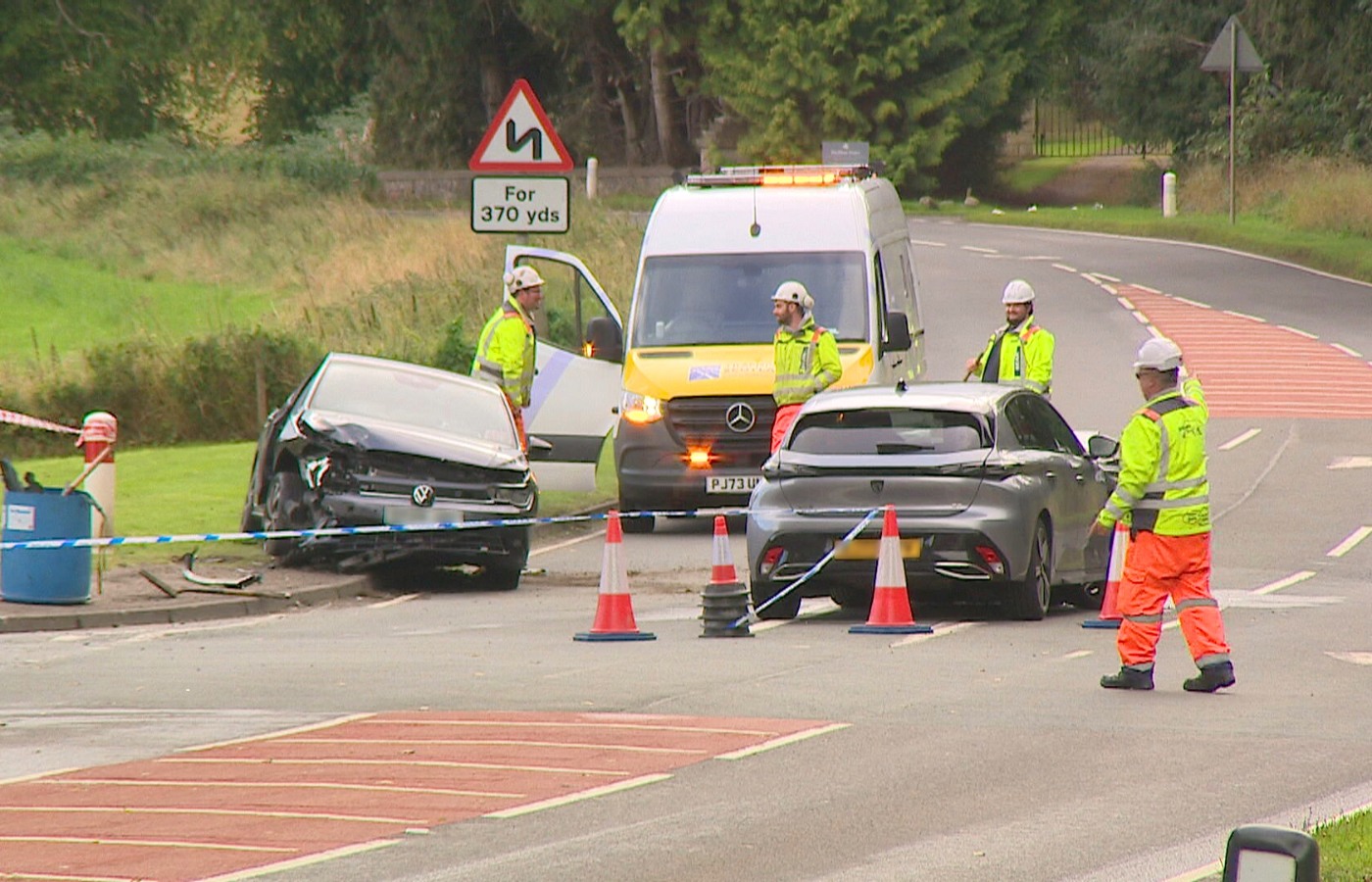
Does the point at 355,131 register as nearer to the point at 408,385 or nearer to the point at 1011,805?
the point at 408,385

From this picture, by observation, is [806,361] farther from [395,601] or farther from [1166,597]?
[1166,597]

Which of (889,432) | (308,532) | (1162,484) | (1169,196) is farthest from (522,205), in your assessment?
(1169,196)

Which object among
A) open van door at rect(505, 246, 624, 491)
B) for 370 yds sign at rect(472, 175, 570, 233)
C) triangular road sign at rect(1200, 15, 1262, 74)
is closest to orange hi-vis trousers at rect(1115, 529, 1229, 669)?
open van door at rect(505, 246, 624, 491)

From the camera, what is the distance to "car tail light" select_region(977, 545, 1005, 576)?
14289 mm

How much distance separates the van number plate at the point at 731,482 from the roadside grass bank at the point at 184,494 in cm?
207

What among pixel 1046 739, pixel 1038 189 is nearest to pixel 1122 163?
pixel 1038 189

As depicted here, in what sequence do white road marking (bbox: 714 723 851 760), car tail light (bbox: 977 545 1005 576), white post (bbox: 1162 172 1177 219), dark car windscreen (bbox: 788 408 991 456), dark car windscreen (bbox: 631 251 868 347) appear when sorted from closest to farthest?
white road marking (bbox: 714 723 851 760) → car tail light (bbox: 977 545 1005 576) → dark car windscreen (bbox: 788 408 991 456) → dark car windscreen (bbox: 631 251 868 347) → white post (bbox: 1162 172 1177 219)

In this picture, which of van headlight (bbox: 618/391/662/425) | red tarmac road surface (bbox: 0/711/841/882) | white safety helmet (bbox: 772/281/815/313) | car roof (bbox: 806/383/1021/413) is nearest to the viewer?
red tarmac road surface (bbox: 0/711/841/882)

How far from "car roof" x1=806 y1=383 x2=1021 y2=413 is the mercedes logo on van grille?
13.8ft

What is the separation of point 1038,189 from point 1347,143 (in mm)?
17574

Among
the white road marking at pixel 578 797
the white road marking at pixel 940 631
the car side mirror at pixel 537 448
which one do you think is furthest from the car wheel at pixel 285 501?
the white road marking at pixel 578 797

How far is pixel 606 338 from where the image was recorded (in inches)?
783

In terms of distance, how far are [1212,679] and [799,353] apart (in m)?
7.47

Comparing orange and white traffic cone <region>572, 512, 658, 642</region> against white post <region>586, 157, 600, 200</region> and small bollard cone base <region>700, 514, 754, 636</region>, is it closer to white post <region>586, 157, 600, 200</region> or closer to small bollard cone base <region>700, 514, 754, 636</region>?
small bollard cone base <region>700, 514, 754, 636</region>
